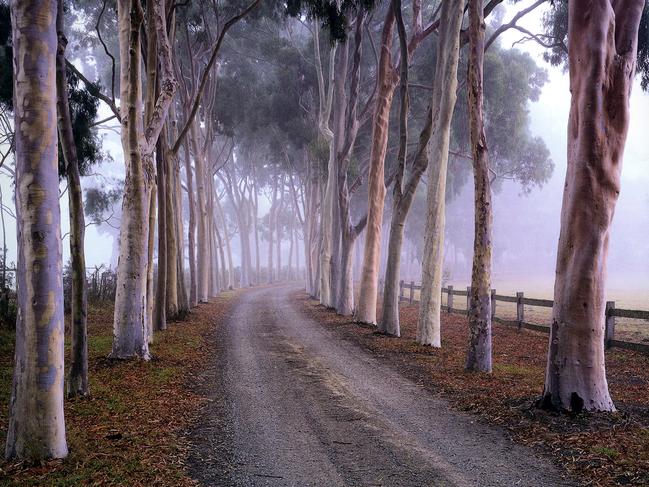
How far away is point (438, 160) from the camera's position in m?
12.3

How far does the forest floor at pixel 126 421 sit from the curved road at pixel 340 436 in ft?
1.01

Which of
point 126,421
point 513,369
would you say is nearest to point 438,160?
point 513,369

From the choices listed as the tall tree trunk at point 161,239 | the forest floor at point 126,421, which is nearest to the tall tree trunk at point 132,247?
the forest floor at point 126,421

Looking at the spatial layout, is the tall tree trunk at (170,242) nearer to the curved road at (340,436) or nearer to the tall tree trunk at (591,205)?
the curved road at (340,436)

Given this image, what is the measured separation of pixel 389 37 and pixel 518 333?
924 cm

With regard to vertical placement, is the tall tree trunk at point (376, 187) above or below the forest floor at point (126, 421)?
above

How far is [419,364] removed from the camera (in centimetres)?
1052

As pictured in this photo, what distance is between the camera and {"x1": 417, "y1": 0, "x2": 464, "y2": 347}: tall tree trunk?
11773 millimetres

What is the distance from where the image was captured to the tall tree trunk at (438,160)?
464 inches

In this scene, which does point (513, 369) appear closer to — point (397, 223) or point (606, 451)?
point (606, 451)

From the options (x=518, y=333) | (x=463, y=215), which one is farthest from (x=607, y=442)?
(x=463, y=215)

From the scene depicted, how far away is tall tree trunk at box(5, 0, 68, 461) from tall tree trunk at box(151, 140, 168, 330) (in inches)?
359

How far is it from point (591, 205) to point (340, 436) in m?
3.97

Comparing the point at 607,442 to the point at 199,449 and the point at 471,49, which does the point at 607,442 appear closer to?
the point at 199,449
